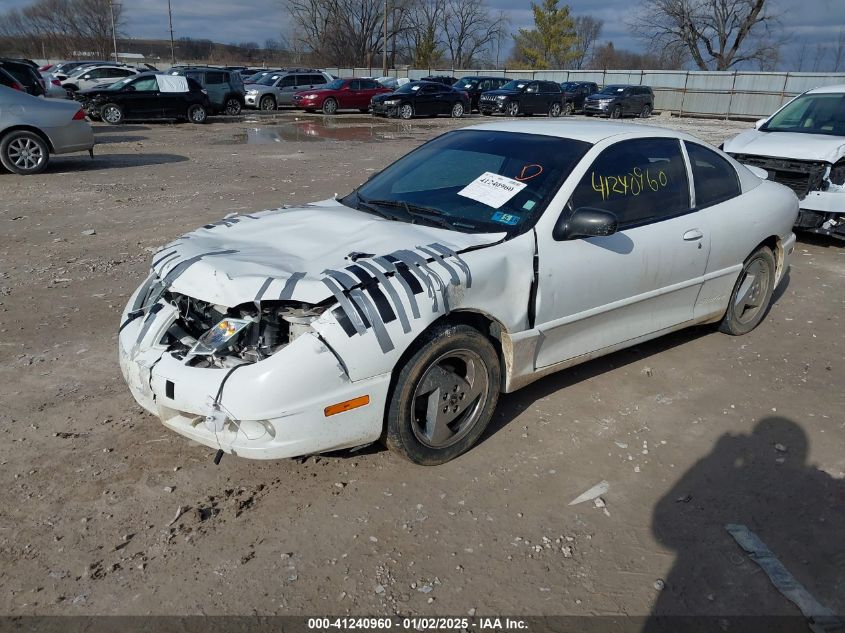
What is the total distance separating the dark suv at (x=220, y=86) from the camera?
24078mm

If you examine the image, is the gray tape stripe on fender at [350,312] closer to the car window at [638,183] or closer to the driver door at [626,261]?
the driver door at [626,261]

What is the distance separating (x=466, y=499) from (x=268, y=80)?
29.6 meters

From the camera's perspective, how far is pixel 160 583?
2.64 metres

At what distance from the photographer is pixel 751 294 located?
5.36 m

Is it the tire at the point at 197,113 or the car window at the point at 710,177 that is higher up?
the car window at the point at 710,177

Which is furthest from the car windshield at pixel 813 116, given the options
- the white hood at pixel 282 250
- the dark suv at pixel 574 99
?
the dark suv at pixel 574 99

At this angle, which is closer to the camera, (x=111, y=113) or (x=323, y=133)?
(x=111, y=113)

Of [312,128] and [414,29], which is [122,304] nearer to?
[312,128]

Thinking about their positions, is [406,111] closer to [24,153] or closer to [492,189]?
[24,153]

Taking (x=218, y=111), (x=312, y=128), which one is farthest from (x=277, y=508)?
(x=218, y=111)

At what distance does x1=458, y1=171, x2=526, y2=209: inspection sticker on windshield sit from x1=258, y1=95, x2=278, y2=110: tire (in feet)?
Result: 85.4

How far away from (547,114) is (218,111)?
48.1ft

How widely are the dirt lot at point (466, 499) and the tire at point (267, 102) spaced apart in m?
24.3

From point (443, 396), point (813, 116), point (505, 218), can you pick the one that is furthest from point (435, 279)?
point (813, 116)
